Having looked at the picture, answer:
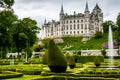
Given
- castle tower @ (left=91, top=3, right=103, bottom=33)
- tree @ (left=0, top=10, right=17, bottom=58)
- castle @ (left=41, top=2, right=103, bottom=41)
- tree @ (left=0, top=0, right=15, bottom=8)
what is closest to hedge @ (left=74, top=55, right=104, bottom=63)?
tree @ (left=0, top=10, right=17, bottom=58)

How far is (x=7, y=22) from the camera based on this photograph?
27.5 meters

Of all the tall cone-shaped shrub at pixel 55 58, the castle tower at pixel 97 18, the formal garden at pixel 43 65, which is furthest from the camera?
the castle tower at pixel 97 18

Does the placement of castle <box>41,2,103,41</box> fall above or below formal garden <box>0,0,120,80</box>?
above

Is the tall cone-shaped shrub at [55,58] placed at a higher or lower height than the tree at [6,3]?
lower

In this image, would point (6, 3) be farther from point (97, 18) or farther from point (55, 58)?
point (97, 18)

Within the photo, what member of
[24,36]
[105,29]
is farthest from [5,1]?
[105,29]

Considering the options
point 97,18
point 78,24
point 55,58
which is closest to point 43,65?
point 55,58

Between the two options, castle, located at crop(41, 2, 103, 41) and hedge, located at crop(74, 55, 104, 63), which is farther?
castle, located at crop(41, 2, 103, 41)

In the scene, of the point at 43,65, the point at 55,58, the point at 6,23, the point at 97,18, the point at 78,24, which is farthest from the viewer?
the point at 97,18

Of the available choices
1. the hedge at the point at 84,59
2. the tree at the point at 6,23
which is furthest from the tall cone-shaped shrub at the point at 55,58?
the hedge at the point at 84,59

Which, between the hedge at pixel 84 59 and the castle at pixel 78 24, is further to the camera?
the castle at pixel 78 24

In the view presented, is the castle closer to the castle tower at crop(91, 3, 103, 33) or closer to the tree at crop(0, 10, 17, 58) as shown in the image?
the castle tower at crop(91, 3, 103, 33)

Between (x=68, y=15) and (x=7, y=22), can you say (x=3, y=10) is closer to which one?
(x=7, y=22)

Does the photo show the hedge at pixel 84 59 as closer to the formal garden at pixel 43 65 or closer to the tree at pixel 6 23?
the formal garden at pixel 43 65
